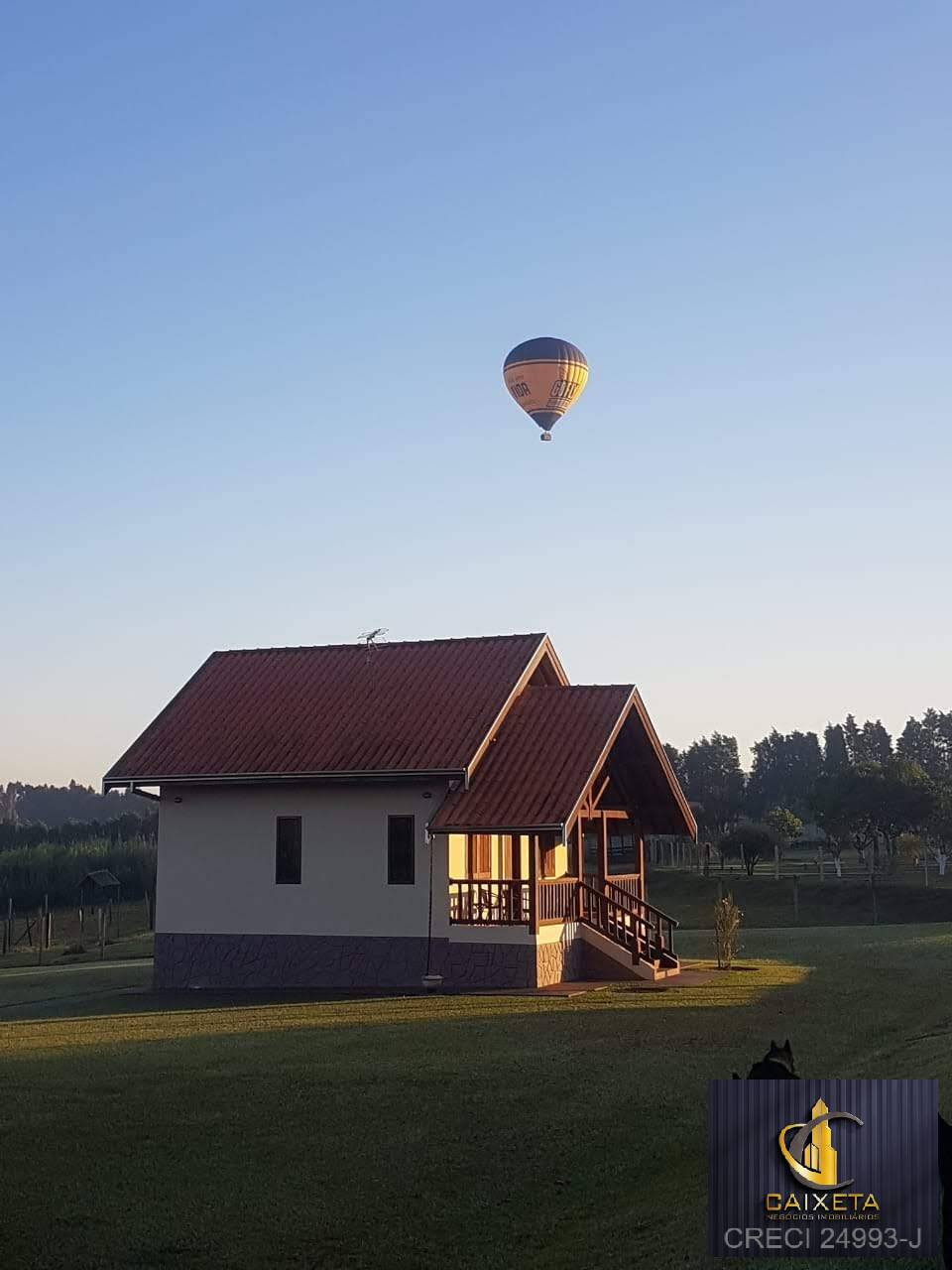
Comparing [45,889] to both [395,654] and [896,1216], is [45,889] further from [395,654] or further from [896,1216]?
[896,1216]

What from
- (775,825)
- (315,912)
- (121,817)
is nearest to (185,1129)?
(315,912)

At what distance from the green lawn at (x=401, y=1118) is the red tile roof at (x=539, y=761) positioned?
3066 mm

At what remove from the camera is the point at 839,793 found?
68.7 m

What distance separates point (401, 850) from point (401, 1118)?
11892mm

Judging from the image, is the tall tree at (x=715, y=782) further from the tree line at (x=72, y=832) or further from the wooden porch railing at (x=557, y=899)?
the wooden porch railing at (x=557, y=899)

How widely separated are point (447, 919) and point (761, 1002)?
19.1 feet

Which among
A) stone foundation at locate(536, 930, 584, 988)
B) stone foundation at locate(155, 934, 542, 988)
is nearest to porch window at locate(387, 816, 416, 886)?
stone foundation at locate(155, 934, 542, 988)

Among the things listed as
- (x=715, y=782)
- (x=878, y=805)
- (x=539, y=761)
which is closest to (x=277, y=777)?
(x=539, y=761)

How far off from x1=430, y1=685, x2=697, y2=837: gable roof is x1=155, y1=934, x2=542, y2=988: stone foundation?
227 cm

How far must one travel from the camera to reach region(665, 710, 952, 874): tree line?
217 feet

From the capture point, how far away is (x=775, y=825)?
72.2m

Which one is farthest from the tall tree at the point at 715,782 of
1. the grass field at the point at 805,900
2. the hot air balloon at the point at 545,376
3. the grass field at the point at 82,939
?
the hot air balloon at the point at 545,376

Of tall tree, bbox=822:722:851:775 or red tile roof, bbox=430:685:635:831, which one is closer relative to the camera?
red tile roof, bbox=430:685:635:831

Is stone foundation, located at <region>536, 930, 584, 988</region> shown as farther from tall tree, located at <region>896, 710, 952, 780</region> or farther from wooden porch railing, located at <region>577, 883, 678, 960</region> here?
tall tree, located at <region>896, 710, 952, 780</region>
